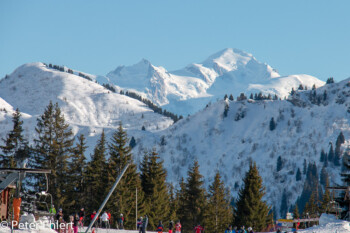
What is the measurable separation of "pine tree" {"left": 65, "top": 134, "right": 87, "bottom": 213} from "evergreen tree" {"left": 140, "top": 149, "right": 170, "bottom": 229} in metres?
7.77

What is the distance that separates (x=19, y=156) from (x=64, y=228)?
26.5 metres

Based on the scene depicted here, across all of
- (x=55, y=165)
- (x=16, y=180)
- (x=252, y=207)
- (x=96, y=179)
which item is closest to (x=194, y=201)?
(x=252, y=207)

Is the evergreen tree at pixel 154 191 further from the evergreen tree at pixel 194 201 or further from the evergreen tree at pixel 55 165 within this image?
the evergreen tree at pixel 55 165

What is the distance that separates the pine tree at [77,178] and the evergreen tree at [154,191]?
7.77 metres

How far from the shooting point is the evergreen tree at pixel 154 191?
70.8 metres

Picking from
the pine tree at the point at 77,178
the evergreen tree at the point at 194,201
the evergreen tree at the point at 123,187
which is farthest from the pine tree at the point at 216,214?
the pine tree at the point at 77,178

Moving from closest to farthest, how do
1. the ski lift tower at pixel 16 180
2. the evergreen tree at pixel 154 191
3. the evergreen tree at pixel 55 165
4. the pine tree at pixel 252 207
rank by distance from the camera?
the ski lift tower at pixel 16 180
the evergreen tree at pixel 55 165
the pine tree at pixel 252 207
the evergreen tree at pixel 154 191

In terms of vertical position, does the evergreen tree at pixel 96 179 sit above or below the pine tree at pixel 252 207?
above

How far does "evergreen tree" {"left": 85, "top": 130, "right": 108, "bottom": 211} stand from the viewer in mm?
66562

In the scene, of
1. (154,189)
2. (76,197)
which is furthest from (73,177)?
(154,189)

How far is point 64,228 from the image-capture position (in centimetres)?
4116

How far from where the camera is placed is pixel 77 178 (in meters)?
67.8

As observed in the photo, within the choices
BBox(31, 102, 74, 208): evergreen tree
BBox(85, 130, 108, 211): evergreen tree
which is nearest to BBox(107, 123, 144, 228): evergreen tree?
BBox(85, 130, 108, 211): evergreen tree

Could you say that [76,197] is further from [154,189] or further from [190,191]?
[190,191]
